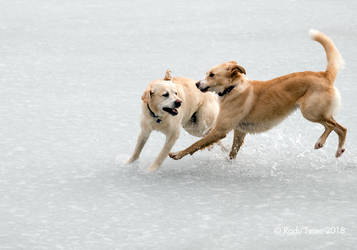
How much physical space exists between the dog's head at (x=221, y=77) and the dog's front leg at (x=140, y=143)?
0.59 m

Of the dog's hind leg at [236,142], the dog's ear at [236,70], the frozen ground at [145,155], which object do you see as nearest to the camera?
the frozen ground at [145,155]

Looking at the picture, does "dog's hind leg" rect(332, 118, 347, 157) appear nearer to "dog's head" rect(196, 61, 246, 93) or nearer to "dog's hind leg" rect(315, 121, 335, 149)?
A: "dog's hind leg" rect(315, 121, 335, 149)

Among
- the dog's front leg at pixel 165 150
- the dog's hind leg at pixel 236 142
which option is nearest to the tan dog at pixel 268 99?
the dog's front leg at pixel 165 150

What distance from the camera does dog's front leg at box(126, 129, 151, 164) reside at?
5590 mm

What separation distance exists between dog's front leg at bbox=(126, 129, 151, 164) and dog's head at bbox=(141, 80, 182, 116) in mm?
302

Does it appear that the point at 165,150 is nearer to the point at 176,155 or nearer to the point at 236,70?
the point at 176,155

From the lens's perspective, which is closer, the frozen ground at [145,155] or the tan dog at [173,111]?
the frozen ground at [145,155]

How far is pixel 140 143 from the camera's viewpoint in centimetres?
568

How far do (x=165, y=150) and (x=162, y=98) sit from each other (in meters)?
0.51

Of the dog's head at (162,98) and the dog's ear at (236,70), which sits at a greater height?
the dog's ear at (236,70)

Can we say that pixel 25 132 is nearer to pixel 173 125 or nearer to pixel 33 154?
pixel 33 154

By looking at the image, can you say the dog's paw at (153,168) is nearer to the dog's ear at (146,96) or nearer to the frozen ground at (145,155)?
the frozen ground at (145,155)

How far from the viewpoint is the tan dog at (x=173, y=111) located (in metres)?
5.26

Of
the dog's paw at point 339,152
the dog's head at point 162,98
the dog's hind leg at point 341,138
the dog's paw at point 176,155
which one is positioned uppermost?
the dog's head at point 162,98
